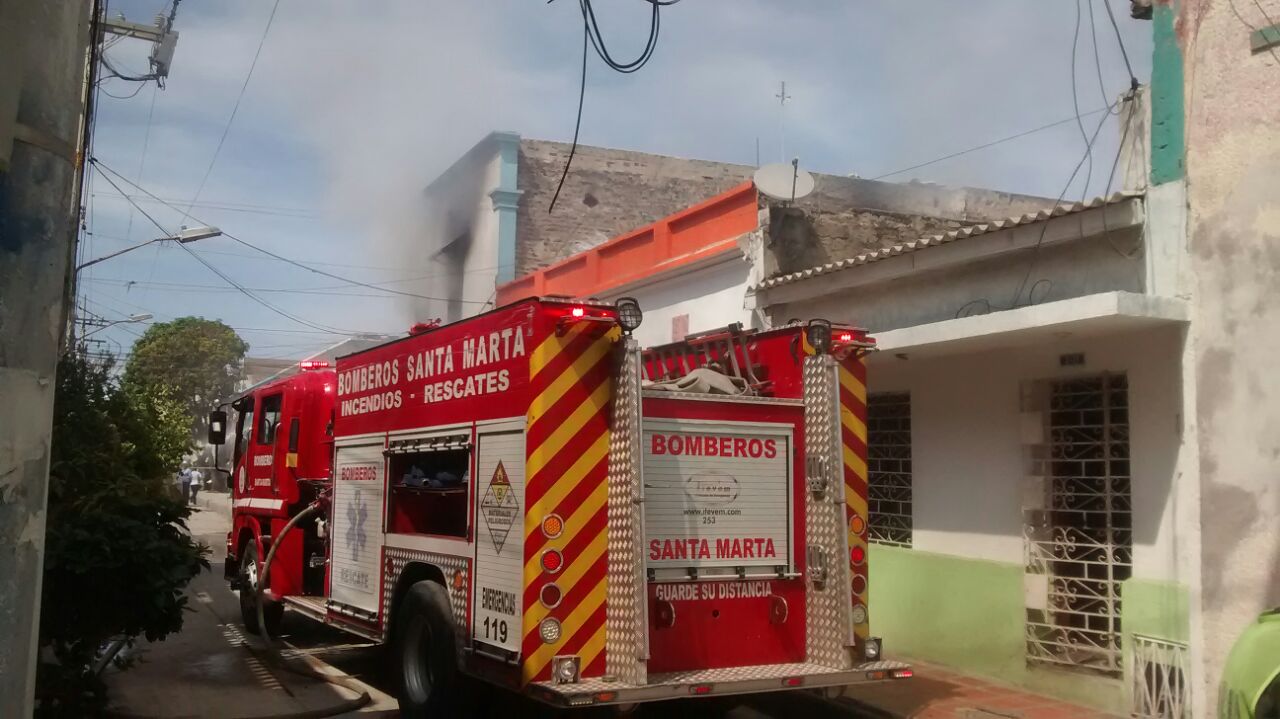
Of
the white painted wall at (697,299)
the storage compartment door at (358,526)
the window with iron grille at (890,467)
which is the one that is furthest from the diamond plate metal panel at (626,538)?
the white painted wall at (697,299)

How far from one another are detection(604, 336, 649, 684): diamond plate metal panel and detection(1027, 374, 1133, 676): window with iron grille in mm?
4155

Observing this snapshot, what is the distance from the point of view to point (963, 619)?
29.3ft

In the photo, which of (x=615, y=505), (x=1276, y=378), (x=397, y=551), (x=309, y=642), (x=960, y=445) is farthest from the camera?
(x=309, y=642)

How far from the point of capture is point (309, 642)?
1053 cm

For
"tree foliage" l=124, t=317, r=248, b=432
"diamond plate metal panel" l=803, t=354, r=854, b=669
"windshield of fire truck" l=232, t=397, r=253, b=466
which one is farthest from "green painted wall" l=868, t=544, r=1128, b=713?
"tree foliage" l=124, t=317, r=248, b=432

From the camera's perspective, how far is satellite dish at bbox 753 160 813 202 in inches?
487

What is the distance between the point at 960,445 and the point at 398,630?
510 centimetres

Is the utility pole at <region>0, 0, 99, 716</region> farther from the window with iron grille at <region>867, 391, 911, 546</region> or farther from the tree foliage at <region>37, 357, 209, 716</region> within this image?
the window with iron grille at <region>867, 391, 911, 546</region>

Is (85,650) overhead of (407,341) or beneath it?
beneath

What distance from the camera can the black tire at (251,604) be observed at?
10.5 m

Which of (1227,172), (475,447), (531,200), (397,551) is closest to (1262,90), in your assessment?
(1227,172)

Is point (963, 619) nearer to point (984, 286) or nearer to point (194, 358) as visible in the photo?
point (984, 286)

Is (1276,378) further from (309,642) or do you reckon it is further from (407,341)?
(309,642)

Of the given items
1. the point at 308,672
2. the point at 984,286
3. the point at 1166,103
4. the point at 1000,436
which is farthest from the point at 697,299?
the point at 308,672
